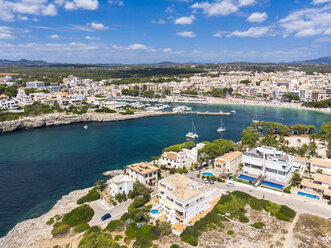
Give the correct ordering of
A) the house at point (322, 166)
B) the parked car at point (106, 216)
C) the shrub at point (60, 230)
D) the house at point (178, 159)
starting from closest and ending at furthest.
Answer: the shrub at point (60, 230) < the parked car at point (106, 216) < the house at point (322, 166) < the house at point (178, 159)

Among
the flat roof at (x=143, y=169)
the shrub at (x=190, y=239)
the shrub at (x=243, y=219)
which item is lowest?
the shrub at (x=243, y=219)

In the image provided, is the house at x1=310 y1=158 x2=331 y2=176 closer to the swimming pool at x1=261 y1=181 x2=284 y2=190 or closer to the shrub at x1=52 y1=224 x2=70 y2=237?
the swimming pool at x1=261 y1=181 x2=284 y2=190

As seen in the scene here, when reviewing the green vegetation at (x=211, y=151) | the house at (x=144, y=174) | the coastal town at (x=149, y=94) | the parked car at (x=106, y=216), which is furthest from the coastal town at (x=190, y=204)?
the coastal town at (x=149, y=94)

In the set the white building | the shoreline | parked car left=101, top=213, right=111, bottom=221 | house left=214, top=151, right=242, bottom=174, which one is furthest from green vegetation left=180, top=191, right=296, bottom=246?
the shoreline

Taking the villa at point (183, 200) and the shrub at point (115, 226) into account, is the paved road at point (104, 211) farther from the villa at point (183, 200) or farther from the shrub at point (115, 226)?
the villa at point (183, 200)

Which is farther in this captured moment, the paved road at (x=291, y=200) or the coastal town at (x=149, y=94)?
the coastal town at (x=149, y=94)

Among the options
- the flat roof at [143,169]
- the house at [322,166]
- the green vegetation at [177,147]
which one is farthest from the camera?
the green vegetation at [177,147]

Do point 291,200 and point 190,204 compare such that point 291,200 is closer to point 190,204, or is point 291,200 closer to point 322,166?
point 322,166
